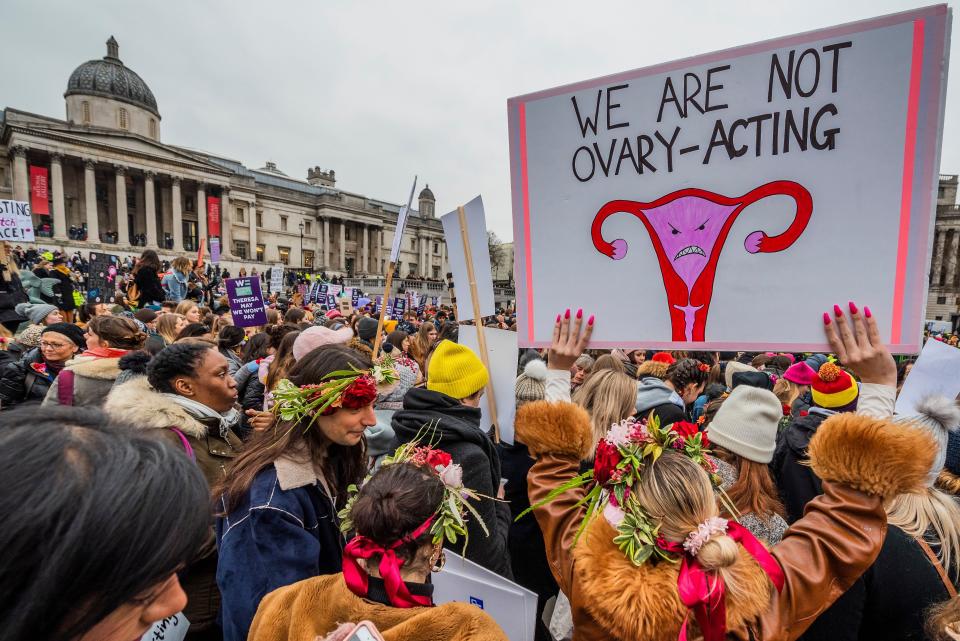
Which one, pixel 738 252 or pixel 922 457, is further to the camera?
pixel 738 252

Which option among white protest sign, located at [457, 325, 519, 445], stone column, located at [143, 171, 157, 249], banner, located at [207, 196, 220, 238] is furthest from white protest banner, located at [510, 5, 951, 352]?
banner, located at [207, 196, 220, 238]

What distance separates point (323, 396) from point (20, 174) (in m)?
49.3

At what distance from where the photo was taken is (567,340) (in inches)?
77.3

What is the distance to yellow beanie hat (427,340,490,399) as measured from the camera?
2445mm

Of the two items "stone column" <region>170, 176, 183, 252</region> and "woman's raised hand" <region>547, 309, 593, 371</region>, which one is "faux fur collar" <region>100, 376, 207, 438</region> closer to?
"woman's raised hand" <region>547, 309, 593, 371</region>

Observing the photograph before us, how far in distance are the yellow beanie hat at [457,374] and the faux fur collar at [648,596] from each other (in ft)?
3.97

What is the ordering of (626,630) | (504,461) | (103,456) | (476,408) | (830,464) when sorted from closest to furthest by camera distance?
(103,456) < (626,630) < (830,464) < (476,408) < (504,461)

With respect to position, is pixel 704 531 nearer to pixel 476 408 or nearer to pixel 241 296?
pixel 476 408

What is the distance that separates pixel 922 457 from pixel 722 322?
68cm

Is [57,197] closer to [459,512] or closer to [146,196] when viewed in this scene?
[146,196]

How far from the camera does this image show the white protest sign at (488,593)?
1.84 meters

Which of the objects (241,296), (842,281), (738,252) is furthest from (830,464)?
(241,296)

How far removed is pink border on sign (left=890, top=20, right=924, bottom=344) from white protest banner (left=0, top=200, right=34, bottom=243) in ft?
34.3

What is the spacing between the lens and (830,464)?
1.39 meters
